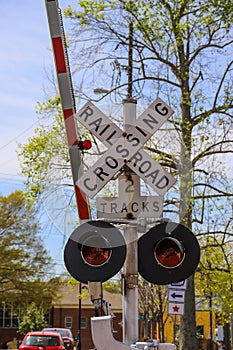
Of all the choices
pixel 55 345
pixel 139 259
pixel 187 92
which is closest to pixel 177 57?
pixel 187 92

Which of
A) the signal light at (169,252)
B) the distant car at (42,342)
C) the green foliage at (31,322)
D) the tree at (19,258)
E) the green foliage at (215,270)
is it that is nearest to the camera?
the signal light at (169,252)

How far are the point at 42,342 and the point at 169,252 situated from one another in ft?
69.2

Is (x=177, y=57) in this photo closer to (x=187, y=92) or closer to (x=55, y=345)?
(x=187, y=92)

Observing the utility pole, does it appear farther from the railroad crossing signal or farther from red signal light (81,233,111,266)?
red signal light (81,233,111,266)

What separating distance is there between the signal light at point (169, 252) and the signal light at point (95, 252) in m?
0.23

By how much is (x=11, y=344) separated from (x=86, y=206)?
64.4m

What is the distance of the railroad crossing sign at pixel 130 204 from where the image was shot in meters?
5.57

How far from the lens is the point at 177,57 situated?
22.1 metres

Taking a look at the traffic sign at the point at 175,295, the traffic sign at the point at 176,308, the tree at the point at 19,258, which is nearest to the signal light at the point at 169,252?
the traffic sign at the point at 175,295

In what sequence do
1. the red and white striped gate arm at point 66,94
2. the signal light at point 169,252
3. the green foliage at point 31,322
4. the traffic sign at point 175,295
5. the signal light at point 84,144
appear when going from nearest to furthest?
the signal light at point 169,252, the red and white striped gate arm at point 66,94, the signal light at point 84,144, the traffic sign at point 175,295, the green foliage at point 31,322

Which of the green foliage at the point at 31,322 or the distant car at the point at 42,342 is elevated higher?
the green foliage at the point at 31,322

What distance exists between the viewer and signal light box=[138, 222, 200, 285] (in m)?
5.25

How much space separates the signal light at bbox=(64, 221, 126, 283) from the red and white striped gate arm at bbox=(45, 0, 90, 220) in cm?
80

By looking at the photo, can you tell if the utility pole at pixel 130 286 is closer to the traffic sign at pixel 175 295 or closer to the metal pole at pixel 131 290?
the metal pole at pixel 131 290
